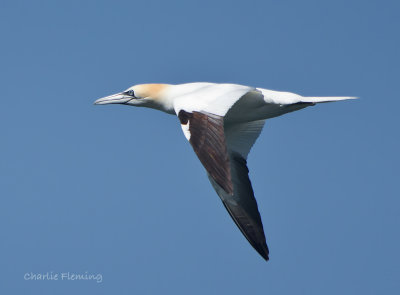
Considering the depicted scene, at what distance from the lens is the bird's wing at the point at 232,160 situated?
10.9m

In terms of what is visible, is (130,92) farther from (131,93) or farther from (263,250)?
(263,250)

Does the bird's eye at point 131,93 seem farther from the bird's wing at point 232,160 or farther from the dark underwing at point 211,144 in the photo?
the dark underwing at point 211,144

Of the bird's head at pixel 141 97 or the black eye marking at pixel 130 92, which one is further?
the black eye marking at pixel 130 92

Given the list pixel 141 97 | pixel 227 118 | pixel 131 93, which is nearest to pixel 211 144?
pixel 227 118

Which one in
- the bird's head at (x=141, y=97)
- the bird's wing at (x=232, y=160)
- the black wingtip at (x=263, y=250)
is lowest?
the black wingtip at (x=263, y=250)

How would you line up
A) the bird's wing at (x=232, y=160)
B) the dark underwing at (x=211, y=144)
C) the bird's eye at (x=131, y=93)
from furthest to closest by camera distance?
the bird's eye at (x=131, y=93) < the bird's wing at (x=232, y=160) < the dark underwing at (x=211, y=144)

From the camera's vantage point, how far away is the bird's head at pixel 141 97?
49.4ft

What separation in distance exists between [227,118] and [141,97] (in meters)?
1.82

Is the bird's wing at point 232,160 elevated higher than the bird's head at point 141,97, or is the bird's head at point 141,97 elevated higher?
the bird's head at point 141,97

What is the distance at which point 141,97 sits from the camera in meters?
15.4

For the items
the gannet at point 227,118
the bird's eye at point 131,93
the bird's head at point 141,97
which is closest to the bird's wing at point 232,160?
the gannet at point 227,118

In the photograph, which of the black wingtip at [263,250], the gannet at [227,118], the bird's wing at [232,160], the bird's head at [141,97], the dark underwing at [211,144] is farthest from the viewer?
the bird's head at [141,97]

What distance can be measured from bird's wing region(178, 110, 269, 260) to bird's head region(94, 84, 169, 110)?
1486 millimetres

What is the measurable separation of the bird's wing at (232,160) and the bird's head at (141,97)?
4.88ft
